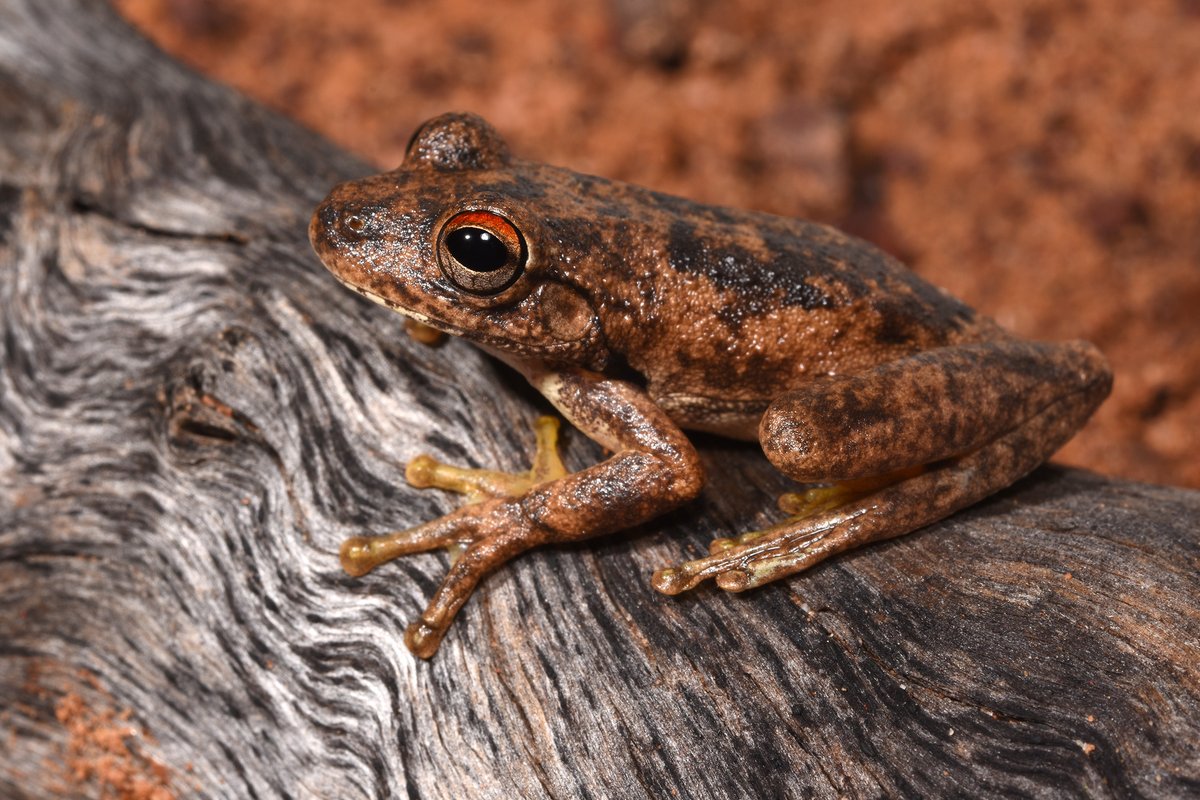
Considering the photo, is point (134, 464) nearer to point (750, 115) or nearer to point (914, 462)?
point (914, 462)

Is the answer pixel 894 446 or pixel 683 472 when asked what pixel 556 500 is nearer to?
pixel 683 472

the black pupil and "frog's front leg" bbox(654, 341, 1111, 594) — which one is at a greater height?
the black pupil

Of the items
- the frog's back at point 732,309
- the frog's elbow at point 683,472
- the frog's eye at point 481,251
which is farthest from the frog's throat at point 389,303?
the frog's elbow at point 683,472

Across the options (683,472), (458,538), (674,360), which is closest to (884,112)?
(674,360)

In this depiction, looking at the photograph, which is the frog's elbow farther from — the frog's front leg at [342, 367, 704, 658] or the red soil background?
the red soil background

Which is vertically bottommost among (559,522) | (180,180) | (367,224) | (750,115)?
(559,522)


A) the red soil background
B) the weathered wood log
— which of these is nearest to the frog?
the weathered wood log

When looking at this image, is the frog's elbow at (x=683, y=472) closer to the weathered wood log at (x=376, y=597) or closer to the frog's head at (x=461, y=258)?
the weathered wood log at (x=376, y=597)

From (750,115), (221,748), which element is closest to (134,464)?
(221,748)
